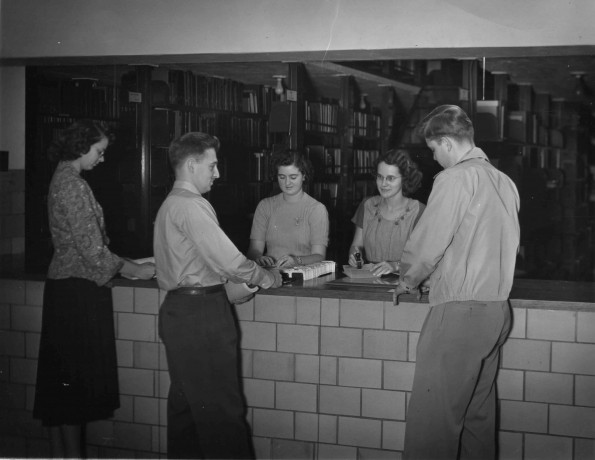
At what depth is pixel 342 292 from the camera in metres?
3.56

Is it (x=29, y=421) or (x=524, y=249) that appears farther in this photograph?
(x=524, y=249)

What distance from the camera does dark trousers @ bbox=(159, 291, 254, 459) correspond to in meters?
3.31

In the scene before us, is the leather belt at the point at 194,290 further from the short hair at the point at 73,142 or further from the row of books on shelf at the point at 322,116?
the row of books on shelf at the point at 322,116

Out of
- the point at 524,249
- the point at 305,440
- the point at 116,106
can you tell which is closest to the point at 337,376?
the point at 305,440

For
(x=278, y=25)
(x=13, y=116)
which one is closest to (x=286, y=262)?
(x=278, y=25)

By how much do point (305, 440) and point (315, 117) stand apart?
3646 millimetres

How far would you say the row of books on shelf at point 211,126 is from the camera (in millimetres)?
6199

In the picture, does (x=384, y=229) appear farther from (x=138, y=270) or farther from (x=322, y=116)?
(x=322, y=116)

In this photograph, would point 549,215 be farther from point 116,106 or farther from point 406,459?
point 406,459

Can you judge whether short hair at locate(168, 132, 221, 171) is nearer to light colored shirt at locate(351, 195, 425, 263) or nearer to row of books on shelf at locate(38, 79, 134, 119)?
light colored shirt at locate(351, 195, 425, 263)

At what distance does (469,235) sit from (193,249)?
1.19 m

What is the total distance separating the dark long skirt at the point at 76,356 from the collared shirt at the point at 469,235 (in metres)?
1.60

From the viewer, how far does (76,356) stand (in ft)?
12.1

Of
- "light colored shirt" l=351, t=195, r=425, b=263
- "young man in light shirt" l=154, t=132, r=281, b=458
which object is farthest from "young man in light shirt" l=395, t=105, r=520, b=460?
"light colored shirt" l=351, t=195, r=425, b=263
